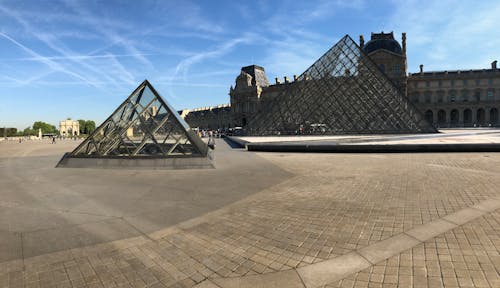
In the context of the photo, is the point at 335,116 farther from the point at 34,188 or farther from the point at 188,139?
the point at 34,188

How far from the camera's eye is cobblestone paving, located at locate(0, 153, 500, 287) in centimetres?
300

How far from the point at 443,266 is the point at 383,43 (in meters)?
84.0

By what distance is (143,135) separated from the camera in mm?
12156

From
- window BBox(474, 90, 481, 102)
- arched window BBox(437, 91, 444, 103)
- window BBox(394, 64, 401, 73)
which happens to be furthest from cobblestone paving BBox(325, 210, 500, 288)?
window BBox(474, 90, 481, 102)

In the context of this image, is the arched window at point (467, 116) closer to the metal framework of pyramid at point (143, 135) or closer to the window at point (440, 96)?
the window at point (440, 96)

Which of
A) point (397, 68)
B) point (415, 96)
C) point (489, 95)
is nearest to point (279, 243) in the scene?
point (397, 68)

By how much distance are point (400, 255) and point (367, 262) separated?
18.2 inches

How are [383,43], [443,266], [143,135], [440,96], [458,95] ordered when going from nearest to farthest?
[443,266] < [143,135] < [383,43] < [458,95] < [440,96]

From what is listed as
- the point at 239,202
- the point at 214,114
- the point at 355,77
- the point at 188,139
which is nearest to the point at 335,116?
the point at 355,77

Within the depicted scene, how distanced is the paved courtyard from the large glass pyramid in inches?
167

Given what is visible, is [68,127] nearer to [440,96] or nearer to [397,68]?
[397,68]

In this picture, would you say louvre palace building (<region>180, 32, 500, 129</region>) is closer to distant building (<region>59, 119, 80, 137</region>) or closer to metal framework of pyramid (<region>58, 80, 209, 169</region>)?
metal framework of pyramid (<region>58, 80, 209, 169</region>)

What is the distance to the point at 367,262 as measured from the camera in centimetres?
321

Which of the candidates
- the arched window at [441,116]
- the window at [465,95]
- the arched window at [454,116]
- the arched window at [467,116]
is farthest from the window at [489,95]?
the arched window at [441,116]
